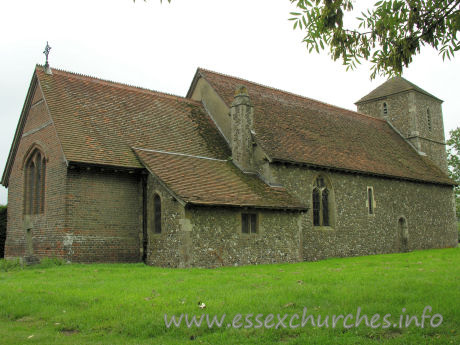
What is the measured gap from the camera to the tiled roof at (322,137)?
22.6 metres

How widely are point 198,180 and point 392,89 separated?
2391cm

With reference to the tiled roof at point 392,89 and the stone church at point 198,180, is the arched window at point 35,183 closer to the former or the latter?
the stone church at point 198,180

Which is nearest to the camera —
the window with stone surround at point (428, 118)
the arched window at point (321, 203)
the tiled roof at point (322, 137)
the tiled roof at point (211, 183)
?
the tiled roof at point (211, 183)

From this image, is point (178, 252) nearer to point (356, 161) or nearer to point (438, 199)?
point (356, 161)

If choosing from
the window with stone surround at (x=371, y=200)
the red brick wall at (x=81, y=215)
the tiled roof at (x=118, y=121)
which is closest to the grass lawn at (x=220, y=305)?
the red brick wall at (x=81, y=215)

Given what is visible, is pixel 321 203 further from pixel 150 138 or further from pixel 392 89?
pixel 392 89

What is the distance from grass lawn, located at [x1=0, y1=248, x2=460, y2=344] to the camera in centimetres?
691

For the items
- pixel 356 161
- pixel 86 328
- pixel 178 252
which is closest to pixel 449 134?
pixel 356 161

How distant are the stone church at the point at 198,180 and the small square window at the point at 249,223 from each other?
41 mm

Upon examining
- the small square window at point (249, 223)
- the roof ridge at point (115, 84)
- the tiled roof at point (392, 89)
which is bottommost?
the small square window at point (249, 223)

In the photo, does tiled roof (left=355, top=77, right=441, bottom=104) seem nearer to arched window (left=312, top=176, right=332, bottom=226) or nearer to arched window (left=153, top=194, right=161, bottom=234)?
arched window (left=312, top=176, right=332, bottom=226)

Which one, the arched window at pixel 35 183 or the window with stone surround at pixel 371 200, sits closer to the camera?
the arched window at pixel 35 183

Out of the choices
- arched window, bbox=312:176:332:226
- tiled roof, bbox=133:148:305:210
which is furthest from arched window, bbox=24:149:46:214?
arched window, bbox=312:176:332:226

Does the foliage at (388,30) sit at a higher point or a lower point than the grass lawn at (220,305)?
higher
